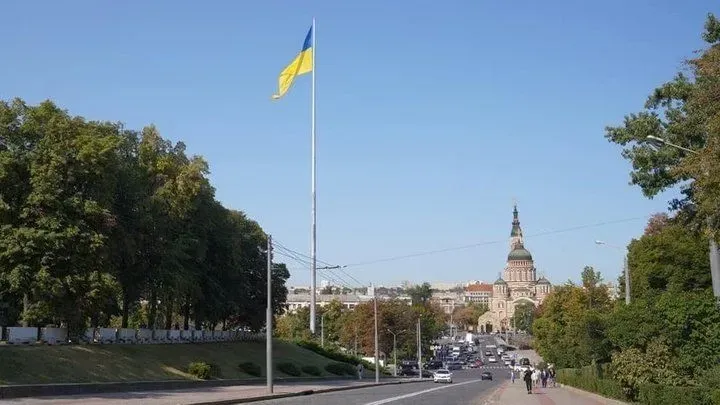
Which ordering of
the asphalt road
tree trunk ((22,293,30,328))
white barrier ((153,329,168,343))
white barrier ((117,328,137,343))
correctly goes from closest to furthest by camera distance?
the asphalt road < tree trunk ((22,293,30,328)) < white barrier ((117,328,137,343)) < white barrier ((153,329,168,343))

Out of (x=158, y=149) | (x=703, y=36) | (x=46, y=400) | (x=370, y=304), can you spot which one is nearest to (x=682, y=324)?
(x=703, y=36)

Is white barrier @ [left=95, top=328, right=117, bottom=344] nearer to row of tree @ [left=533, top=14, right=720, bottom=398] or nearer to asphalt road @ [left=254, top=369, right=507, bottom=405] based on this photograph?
asphalt road @ [left=254, top=369, right=507, bottom=405]

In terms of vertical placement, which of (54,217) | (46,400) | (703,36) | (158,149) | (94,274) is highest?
(158,149)

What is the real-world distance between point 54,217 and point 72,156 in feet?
12.0

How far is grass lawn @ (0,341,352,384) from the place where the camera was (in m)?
38.8

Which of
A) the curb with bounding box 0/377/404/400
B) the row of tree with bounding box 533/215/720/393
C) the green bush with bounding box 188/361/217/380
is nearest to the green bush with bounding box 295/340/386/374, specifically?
the curb with bounding box 0/377/404/400

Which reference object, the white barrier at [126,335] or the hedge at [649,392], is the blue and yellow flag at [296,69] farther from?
the hedge at [649,392]

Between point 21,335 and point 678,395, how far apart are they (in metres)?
34.9

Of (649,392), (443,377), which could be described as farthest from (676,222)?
(443,377)

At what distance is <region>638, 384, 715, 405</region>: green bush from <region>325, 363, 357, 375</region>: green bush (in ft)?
185

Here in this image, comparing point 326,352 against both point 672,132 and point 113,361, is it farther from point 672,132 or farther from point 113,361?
point 672,132

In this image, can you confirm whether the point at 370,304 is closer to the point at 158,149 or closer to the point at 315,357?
the point at 315,357

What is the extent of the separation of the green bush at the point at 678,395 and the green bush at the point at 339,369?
5641 centimetres

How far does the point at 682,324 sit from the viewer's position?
31.5 m
